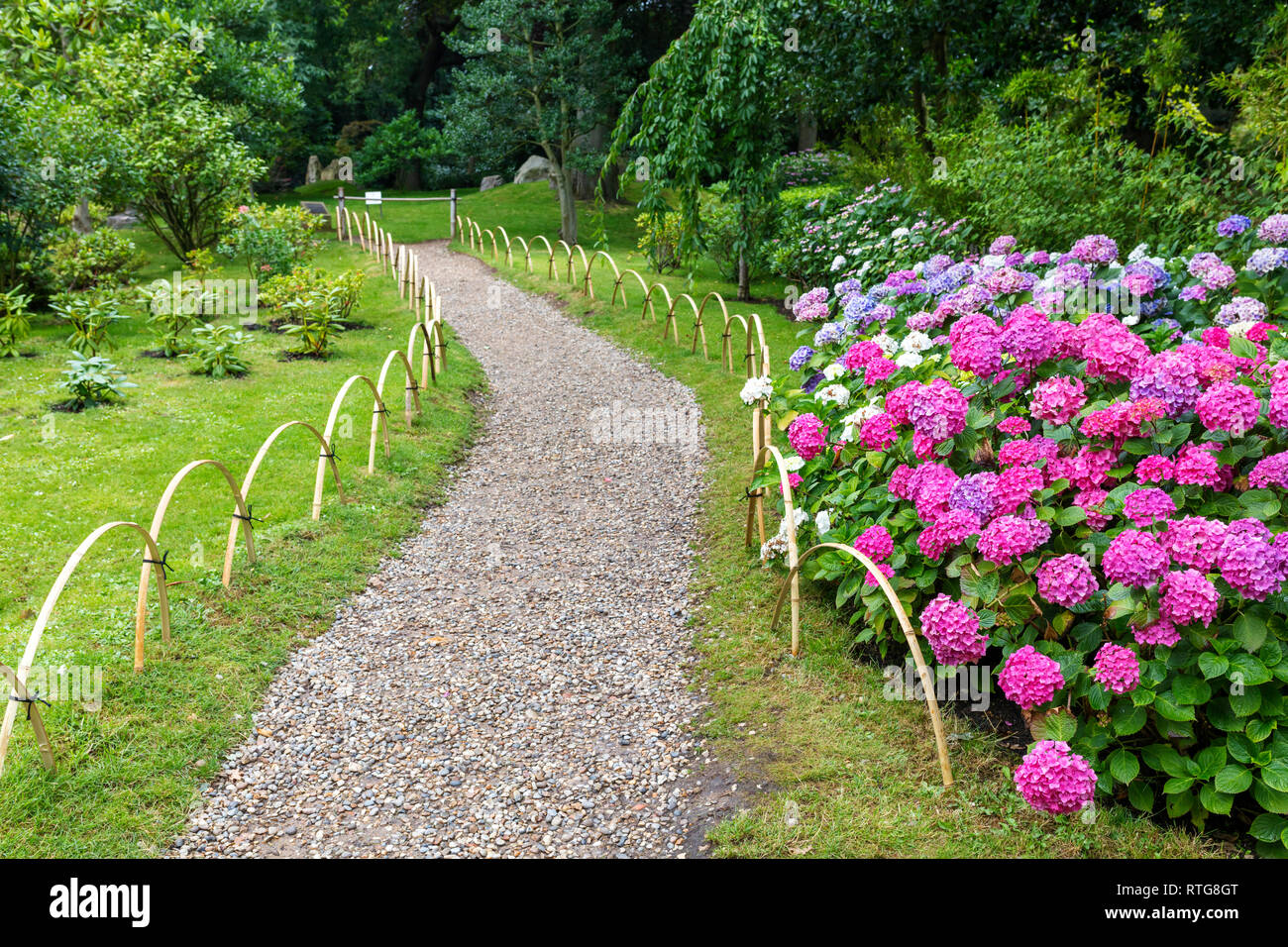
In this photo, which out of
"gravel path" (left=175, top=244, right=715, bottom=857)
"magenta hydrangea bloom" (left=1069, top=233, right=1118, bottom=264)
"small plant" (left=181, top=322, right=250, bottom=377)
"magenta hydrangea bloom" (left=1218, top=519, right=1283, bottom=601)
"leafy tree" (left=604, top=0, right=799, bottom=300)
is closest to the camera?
"magenta hydrangea bloom" (left=1218, top=519, right=1283, bottom=601)

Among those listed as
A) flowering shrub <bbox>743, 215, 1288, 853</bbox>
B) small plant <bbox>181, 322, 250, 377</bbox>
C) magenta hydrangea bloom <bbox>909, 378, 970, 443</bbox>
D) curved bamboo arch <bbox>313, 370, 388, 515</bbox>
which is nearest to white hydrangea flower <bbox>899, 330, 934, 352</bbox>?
flowering shrub <bbox>743, 215, 1288, 853</bbox>

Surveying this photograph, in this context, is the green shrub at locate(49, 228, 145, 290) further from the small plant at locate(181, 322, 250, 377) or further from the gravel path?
the gravel path

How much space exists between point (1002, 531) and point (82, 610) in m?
4.63

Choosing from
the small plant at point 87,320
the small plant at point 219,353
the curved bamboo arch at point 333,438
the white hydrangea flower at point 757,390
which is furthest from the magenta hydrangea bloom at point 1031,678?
the small plant at point 87,320

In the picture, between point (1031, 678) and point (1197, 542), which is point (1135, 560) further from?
point (1031, 678)

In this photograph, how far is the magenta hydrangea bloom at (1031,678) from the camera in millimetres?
3229

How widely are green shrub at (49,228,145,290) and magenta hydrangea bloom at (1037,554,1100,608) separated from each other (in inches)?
508

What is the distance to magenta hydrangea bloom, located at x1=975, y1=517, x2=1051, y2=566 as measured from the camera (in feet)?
11.3

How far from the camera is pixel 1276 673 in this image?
9.95 feet

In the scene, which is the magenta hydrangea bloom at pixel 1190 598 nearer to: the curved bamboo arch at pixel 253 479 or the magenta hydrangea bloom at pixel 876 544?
the magenta hydrangea bloom at pixel 876 544

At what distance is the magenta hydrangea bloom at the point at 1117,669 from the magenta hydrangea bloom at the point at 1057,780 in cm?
28

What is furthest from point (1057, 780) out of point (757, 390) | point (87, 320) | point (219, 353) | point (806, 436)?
point (87, 320)

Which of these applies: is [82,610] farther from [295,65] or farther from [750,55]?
[295,65]

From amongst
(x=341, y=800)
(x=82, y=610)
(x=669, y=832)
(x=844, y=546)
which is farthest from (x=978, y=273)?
(x=82, y=610)
